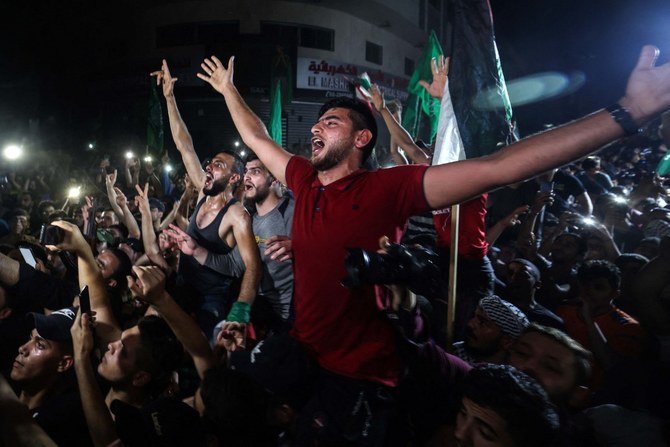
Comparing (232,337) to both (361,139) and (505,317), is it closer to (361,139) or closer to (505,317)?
(361,139)

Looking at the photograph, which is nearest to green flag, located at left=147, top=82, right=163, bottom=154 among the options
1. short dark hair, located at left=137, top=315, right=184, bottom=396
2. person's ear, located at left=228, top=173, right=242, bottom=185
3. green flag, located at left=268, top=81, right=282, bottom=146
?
green flag, located at left=268, top=81, right=282, bottom=146

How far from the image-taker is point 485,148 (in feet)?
11.2

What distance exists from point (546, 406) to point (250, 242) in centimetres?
237

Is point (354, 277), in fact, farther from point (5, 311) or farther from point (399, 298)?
point (5, 311)

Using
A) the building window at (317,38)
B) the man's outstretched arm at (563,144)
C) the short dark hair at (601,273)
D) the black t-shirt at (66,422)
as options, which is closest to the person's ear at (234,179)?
the black t-shirt at (66,422)

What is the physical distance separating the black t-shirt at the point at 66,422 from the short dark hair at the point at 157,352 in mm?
380

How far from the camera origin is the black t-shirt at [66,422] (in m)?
2.36

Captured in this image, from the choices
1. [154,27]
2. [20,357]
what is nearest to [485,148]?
[20,357]

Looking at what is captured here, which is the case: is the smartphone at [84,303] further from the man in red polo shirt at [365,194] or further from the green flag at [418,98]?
the green flag at [418,98]

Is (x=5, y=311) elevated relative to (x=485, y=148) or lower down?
lower down

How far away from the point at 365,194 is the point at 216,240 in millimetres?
2469

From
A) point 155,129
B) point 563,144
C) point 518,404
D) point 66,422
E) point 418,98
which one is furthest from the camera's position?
point 155,129

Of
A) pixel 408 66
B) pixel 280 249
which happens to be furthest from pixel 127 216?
pixel 408 66

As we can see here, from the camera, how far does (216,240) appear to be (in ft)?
13.3
